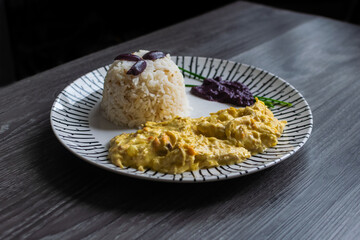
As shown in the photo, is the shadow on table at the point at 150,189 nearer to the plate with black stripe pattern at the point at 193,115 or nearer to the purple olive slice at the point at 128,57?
the plate with black stripe pattern at the point at 193,115

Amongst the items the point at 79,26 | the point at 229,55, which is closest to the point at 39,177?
the point at 229,55

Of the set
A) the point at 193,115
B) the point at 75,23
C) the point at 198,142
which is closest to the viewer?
the point at 198,142

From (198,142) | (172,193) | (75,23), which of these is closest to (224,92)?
(198,142)

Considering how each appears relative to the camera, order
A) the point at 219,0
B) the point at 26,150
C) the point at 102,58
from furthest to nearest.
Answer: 1. the point at 219,0
2. the point at 102,58
3. the point at 26,150

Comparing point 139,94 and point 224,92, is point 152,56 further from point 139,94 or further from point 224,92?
point 224,92

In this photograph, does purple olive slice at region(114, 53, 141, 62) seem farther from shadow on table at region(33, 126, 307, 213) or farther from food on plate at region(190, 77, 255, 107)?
shadow on table at region(33, 126, 307, 213)

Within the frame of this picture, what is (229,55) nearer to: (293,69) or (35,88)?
(293,69)

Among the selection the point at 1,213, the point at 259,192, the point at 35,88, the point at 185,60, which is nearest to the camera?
the point at 1,213
